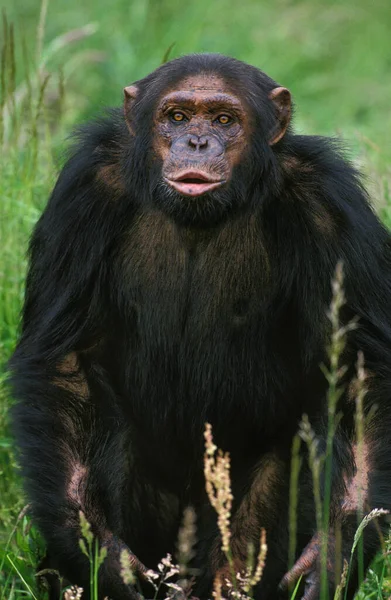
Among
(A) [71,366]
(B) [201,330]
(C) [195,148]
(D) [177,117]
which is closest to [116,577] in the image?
(A) [71,366]

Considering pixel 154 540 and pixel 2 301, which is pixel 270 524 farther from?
pixel 2 301

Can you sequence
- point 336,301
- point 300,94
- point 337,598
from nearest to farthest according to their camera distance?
point 336,301, point 337,598, point 300,94

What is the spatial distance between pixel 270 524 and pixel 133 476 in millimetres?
676

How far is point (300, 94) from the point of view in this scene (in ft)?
41.9

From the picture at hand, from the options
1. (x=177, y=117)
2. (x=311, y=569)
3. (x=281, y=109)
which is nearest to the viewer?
(x=311, y=569)

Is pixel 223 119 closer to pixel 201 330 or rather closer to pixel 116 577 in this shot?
pixel 201 330

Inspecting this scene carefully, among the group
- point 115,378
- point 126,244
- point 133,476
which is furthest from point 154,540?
point 126,244

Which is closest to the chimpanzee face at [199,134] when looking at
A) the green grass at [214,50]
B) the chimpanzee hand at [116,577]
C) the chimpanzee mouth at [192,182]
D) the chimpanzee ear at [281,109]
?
the chimpanzee mouth at [192,182]

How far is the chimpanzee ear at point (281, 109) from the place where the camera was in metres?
6.30

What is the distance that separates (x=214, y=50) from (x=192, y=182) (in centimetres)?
676

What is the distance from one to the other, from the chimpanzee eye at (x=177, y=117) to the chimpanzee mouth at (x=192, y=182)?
36 cm

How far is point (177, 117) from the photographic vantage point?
610 centimetres

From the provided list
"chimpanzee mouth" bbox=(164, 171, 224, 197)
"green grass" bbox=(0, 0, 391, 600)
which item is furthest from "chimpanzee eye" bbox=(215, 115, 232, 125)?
"green grass" bbox=(0, 0, 391, 600)

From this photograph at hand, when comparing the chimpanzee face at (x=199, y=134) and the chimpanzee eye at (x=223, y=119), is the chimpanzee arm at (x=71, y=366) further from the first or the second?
the chimpanzee eye at (x=223, y=119)
